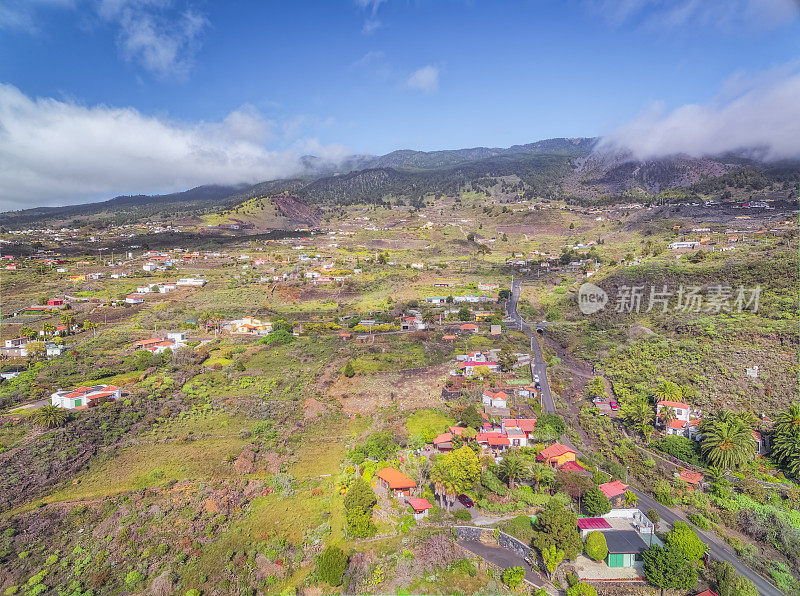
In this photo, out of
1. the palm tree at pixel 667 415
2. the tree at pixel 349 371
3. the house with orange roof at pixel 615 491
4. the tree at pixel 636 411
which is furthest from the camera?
the tree at pixel 349 371

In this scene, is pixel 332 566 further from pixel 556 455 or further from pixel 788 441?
pixel 788 441

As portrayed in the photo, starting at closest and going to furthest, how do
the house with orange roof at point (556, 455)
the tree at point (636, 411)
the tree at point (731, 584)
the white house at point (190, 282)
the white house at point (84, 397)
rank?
1. the tree at point (731, 584)
2. the house with orange roof at point (556, 455)
3. the tree at point (636, 411)
4. the white house at point (84, 397)
5. the white house at point (190, 282)

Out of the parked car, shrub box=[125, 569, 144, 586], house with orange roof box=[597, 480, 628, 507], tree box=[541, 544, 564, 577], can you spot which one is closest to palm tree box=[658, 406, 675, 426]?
house with orange roof box=[597, 480, 628, 507]

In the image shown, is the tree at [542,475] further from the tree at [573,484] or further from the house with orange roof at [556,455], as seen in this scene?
the house with orange roof at [556,455]

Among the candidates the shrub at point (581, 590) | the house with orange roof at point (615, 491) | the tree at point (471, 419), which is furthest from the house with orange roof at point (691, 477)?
the tree at point (471, 419)

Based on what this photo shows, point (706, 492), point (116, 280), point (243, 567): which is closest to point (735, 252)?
point (706, 492)

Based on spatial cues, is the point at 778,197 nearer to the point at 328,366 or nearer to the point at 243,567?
the point at 328,366

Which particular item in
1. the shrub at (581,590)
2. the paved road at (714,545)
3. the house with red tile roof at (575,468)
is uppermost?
the shrub at (581,590)
